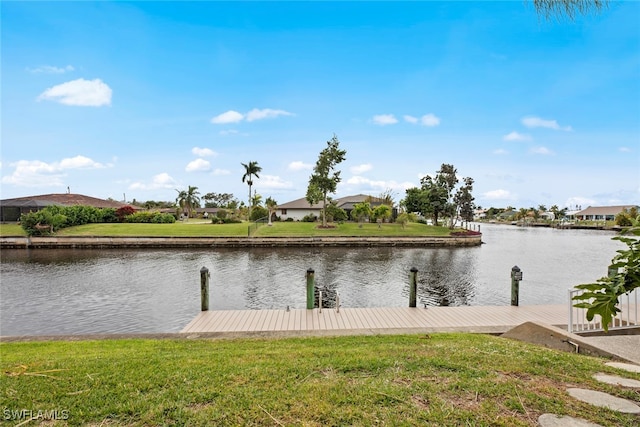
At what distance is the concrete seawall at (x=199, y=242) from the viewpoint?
1214 inches

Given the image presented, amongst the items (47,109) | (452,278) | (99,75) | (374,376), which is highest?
(99,75)

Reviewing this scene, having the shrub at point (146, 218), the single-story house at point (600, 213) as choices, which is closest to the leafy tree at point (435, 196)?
the shrub at point (146, 218)

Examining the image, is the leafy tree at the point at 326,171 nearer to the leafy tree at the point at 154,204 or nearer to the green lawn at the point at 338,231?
the green lawn at the point at 338,231

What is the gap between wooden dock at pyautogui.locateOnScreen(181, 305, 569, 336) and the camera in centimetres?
752

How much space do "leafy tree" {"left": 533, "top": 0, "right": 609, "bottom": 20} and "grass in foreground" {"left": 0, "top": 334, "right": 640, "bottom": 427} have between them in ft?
12.2

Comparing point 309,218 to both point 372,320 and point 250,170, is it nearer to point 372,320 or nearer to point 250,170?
point 250,170

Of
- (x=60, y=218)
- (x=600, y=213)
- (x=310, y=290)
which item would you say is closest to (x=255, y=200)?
(x=60, y=218)

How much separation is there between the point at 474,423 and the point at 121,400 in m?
3.42

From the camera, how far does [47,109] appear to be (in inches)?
712

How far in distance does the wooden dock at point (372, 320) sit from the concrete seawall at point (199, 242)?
22.9 m

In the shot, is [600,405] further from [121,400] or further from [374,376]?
[121,400]

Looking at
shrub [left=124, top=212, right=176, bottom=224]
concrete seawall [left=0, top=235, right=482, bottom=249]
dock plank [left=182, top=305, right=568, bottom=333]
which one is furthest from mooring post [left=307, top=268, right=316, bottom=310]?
shrub [left=124, top=212, right=176, bottom=224]

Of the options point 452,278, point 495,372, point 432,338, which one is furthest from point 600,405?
point 452,278

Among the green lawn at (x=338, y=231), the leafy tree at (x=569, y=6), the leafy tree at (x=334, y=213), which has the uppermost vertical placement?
the leafy tree at (x=569, y=6)
